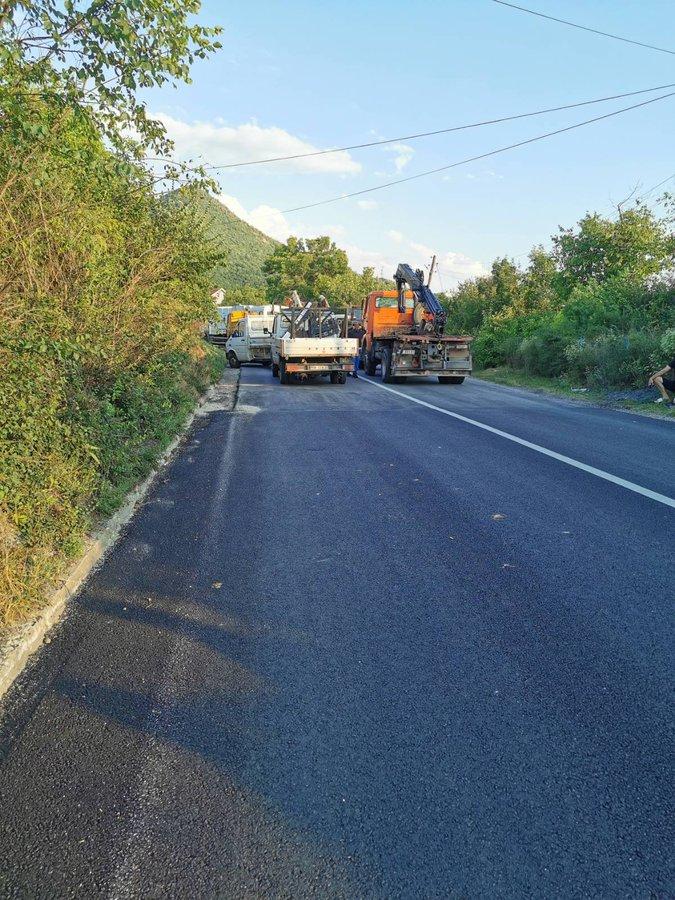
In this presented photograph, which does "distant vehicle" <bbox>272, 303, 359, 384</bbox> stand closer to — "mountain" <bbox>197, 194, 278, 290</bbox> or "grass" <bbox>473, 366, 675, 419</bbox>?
"grass" <bbox>473, 366, 675, 419</bbox>

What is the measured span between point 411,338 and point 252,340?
9.12 metres

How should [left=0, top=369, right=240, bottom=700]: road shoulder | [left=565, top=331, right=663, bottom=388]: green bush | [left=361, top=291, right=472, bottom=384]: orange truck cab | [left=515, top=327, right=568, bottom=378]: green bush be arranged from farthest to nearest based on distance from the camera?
[left=515, top=327, right=568, bottom=378]: green bush → [left=361, top=291, right=472, bottom=384]: orange truck cab → [left=565, top=331, right=663, bottom=388]: green bush → [left=0, top=369, right=240, bottom=700]: road shoulder

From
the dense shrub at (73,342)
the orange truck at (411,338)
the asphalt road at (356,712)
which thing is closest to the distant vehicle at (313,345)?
the orange truck at (411,338)

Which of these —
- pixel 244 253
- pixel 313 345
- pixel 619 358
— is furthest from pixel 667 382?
pixel 244 253

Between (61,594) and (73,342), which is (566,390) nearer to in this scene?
(73,342)

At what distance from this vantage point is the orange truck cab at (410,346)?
814 inches

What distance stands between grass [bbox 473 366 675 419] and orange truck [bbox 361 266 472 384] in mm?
2326

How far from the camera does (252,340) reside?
→ 27422 mm

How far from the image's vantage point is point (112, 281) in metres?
8.78

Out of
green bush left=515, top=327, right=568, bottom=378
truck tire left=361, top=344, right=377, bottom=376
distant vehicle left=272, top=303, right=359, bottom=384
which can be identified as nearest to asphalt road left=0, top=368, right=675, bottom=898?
distant vehicle left=272, top=303, right=359, bottom=384

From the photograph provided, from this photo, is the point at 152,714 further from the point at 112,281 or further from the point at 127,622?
the point at 112,281

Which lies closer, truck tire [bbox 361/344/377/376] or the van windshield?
the van windshield

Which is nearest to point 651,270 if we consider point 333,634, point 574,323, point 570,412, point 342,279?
point 574,323

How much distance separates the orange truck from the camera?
20.7 meters
